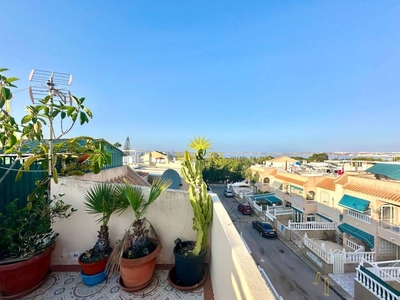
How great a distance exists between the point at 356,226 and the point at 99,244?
15205mm

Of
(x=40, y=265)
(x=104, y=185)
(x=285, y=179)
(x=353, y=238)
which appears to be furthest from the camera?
(x=285, y=179)

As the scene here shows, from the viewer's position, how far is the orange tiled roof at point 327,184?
14820mm

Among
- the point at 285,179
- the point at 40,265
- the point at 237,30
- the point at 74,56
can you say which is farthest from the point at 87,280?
the point at 285,179

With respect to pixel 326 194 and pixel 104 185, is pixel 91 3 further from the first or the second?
pixel 326 194

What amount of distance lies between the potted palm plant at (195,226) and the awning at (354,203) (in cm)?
1297

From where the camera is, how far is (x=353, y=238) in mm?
12859

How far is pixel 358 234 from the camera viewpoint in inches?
457

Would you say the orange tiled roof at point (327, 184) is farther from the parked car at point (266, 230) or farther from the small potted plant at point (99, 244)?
the small potted plant at point (99, 244)

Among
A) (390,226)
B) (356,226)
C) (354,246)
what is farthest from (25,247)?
(354,246)

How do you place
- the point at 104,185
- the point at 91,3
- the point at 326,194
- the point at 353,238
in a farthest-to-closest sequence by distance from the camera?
the point at 326,194 < the point at 353,238 < the point at 91,3 < the point at 104,185

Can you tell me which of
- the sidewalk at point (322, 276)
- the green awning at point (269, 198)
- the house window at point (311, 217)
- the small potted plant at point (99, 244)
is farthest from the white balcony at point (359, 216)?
the small potted plant at point (99, 244)

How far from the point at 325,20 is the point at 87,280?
16.4m

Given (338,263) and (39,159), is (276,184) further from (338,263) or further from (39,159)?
(39,159)

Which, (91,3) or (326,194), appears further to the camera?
(326,194)
